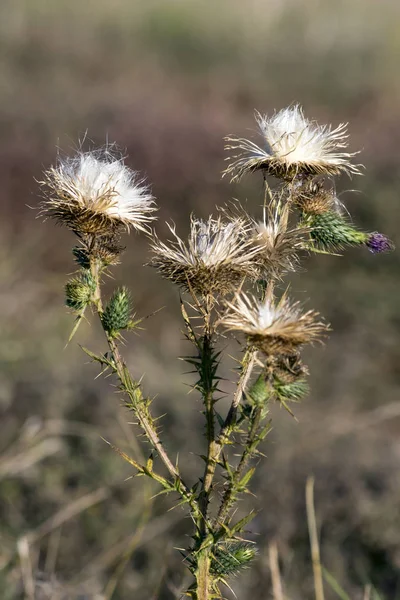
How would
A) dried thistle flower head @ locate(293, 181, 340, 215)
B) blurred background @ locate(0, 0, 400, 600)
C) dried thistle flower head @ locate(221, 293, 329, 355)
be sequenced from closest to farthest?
dried thistle flower head @ locate(221, 293, 329, 355) → dried thistle flower head @ locate(293, 181, 340, 215) → blurred background @ locate(0, 0, 400, 600)

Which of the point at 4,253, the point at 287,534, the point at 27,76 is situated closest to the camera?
the point at 287,534

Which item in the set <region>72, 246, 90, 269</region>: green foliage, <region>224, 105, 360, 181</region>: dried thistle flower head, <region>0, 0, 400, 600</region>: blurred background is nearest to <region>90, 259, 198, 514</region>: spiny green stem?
<region>72, 246, 90, 269</region>: green foliage

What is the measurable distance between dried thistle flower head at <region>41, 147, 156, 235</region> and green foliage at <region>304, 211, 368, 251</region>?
8.2 inches

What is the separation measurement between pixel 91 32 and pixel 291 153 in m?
14.7

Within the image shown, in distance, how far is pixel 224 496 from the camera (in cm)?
101

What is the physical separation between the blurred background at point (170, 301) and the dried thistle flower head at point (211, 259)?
68 centimetres

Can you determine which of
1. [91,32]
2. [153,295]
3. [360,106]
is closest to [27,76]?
[91,32]

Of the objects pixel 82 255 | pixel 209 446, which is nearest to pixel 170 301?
pixel 82 255

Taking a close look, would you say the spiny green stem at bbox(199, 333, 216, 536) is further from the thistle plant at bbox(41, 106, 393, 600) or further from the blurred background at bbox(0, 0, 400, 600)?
the blurred background at bbox(0, 0, 400, 600)

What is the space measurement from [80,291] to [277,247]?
0.25 meters

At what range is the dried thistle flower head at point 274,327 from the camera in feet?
3.12

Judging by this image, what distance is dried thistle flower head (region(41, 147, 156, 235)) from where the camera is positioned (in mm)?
1073

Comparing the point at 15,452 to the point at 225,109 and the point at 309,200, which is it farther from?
the point at 225,109

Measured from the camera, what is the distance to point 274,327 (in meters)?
0.95
